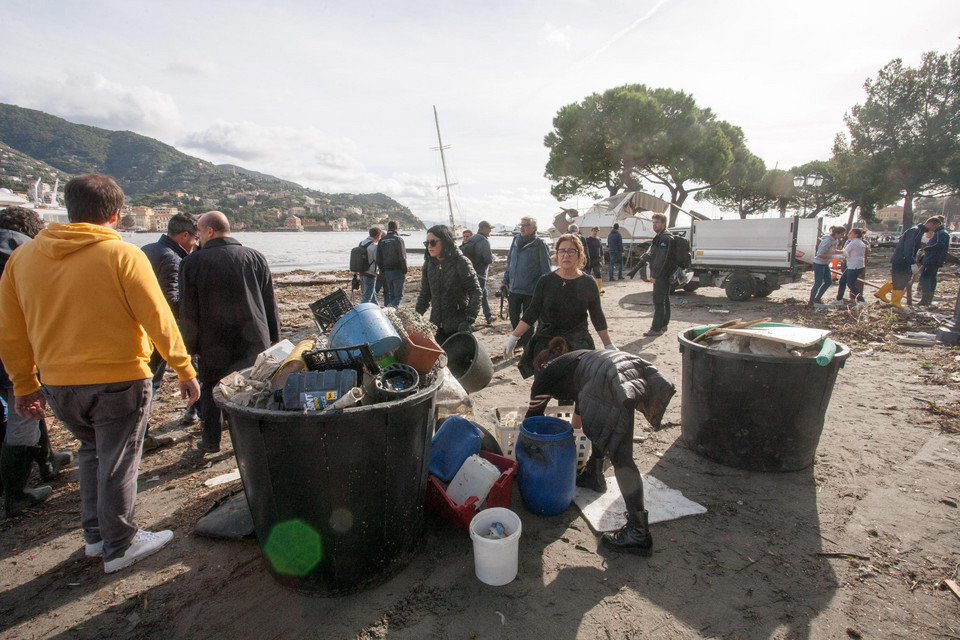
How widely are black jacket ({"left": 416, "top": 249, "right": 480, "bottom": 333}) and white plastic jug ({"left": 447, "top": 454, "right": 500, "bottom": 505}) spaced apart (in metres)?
1.98

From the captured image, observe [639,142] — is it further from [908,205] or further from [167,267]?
[167,267]

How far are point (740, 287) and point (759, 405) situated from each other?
9.25m

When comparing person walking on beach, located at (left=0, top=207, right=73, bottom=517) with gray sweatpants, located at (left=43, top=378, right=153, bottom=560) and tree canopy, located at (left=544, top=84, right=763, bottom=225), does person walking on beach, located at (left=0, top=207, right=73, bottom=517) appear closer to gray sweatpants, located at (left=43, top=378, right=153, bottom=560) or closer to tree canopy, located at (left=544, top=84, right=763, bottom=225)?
gray sweatpants, located at (left=43, top=378, right=153, bottom=560)

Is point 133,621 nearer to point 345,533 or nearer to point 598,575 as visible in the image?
point 345,533

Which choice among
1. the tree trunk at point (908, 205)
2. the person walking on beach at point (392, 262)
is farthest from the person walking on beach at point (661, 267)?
the tree trunk at point (908, 205)

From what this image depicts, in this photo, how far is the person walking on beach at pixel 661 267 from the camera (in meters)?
7.18

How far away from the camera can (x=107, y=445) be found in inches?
89.4

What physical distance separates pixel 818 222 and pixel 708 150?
88.8 ft

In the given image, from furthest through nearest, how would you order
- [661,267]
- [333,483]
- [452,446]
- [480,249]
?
[480,249]
[661,267]
[452,446]
[333,483]

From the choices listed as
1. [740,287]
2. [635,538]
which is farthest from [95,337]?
[740,287]

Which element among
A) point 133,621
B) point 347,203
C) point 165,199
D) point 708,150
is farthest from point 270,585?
point 347,203

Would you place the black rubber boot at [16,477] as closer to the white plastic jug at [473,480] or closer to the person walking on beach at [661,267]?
the white plastic jug at [473,480]

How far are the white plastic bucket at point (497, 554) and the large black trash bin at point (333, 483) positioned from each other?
385 mm

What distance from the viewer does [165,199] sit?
7081 cm
